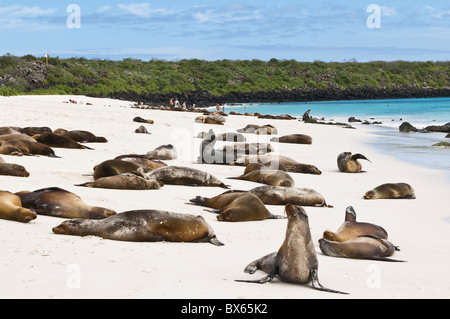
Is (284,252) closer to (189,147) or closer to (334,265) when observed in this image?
(334,265)

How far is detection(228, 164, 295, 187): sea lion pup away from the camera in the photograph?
943 centimetres

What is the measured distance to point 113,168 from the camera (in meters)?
8.88

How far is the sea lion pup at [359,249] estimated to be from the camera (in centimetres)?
552

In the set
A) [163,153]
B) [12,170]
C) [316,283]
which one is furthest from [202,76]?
[316,283]

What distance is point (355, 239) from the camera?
570cm

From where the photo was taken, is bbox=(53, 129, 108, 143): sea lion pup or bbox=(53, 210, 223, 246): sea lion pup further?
bbox=(53, 129, 108, 143): sea lion pup

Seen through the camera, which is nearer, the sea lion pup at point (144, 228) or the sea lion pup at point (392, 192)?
the sea lion pup at point (144, 228)

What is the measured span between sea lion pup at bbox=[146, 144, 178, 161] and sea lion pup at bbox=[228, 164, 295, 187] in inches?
95.0

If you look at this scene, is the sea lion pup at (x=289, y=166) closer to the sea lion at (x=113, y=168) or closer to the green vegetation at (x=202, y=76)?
the sea lion at (x=113, y=168)

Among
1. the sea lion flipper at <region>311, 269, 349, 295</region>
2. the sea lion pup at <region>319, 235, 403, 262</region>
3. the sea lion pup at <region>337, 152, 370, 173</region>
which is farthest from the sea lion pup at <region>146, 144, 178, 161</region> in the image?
the sea lion flipper at <region>311, 269, 349, 295</region>

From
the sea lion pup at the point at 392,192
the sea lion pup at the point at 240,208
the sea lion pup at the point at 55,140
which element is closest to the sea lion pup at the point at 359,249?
the sea lion pup at the point at 240,208

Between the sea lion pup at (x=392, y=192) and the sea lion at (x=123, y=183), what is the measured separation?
3.27 meters

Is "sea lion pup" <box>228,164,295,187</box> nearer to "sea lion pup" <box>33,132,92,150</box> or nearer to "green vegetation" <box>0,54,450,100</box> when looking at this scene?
"sea lion pup" <box>33,132,92,150</box>
